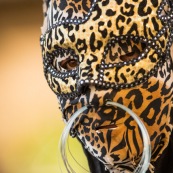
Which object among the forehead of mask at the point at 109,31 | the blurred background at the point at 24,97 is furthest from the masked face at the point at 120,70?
the blurred background at the point at 24,97

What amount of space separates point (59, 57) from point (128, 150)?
22cm

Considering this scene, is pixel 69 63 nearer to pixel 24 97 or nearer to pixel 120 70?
pixel 120 70

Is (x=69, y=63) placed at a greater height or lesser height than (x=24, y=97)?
greater

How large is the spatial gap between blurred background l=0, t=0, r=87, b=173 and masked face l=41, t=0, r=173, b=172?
0.59 meters

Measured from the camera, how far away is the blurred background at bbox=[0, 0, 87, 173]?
4.43ft

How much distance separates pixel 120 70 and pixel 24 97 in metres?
0.75

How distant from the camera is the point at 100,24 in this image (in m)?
0.72

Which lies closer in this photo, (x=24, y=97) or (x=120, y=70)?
(x=120, y=70)

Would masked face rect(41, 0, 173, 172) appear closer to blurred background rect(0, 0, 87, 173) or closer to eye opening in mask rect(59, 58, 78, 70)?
eye opening in mask rect(59, 58, 78, 70)

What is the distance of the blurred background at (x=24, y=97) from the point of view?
135cm

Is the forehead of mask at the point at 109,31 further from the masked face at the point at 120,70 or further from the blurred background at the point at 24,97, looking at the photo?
the blurred background at the point at 24,97

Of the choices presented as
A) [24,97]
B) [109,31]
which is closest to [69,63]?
[109,31]

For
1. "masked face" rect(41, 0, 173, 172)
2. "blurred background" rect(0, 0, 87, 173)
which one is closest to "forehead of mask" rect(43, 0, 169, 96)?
"masked face" rect(41, 0, 173, 172)

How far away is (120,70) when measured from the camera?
717 millimetres
